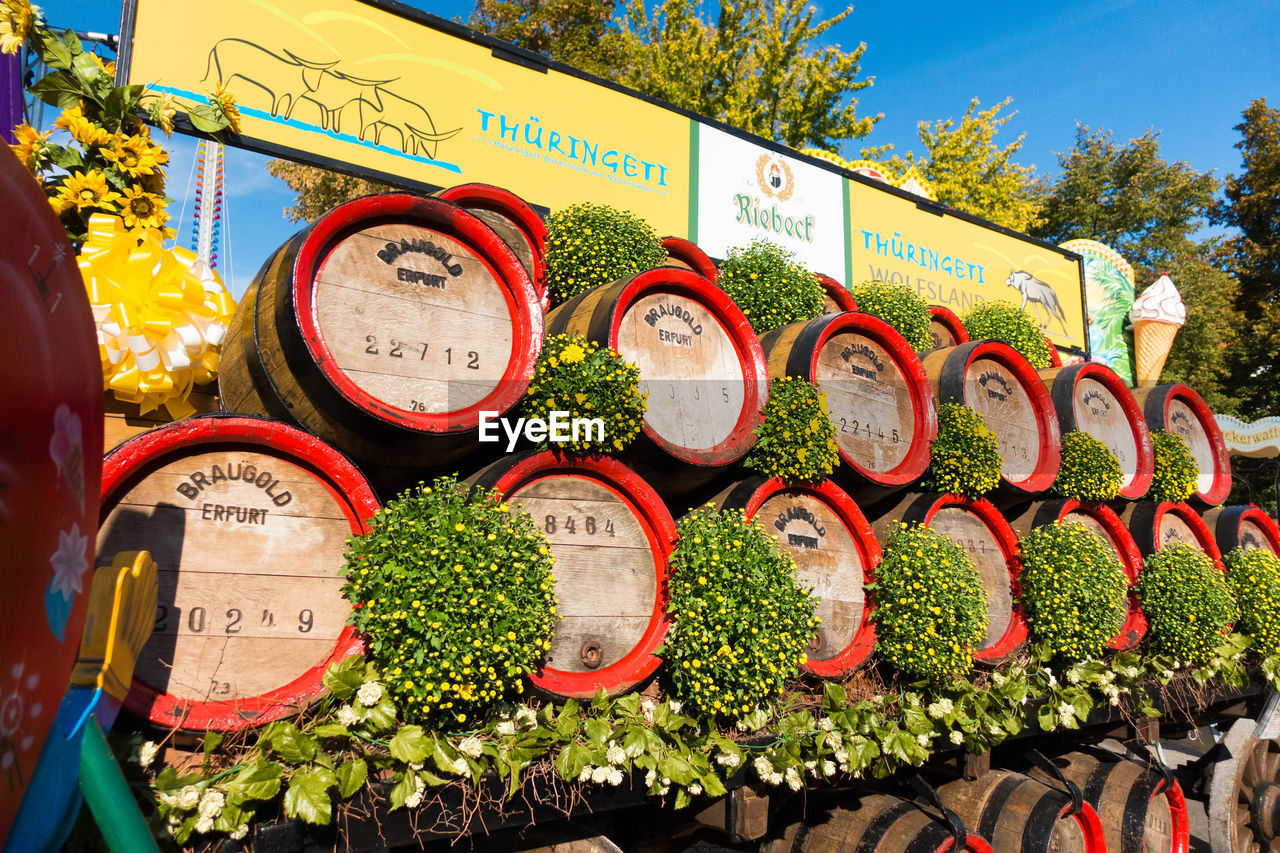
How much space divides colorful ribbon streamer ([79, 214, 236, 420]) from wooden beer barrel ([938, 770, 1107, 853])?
4153mm

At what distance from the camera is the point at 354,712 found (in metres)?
2.28

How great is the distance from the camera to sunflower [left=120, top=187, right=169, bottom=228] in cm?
308

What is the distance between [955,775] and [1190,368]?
21517mm

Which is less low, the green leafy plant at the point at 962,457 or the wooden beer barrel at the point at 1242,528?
the green leafy plant at the point at 962,457

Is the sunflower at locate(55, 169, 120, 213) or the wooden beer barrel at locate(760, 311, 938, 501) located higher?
the sunflower at locate(55, 169, 120, 213)

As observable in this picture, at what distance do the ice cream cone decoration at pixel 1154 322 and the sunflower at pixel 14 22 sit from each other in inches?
487

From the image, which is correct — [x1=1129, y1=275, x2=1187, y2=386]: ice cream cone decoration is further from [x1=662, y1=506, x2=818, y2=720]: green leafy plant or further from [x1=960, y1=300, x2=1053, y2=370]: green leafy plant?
[x1=662, y1=506, x2=818, y2=720]: green leafy plant

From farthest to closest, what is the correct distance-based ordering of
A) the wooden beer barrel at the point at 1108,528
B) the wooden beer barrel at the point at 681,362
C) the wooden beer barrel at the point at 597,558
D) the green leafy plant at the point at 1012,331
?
the green leafy plant at the point at 1012,331
the wooden beer barrel at the point at 1108,528
the wooden beer barrel at the point at 681,362
the wooden beer barrel at the point at 597,558

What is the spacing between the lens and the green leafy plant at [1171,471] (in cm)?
592

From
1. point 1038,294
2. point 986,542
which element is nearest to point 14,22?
point 986,542

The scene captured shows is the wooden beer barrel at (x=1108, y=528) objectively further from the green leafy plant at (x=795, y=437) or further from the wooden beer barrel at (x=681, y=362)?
the wooden beer barrel at (x=681, y=362)

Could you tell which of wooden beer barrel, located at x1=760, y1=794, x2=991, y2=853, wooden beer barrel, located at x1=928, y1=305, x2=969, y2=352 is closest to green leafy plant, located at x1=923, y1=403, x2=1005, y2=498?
wooden beer barrel, located at x1=928, y1=305, x2=969, y2=352

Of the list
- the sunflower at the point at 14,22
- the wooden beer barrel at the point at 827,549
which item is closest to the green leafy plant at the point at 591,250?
the wooden beer barrel at the point at 827,549

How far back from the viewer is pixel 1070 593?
4371mm
